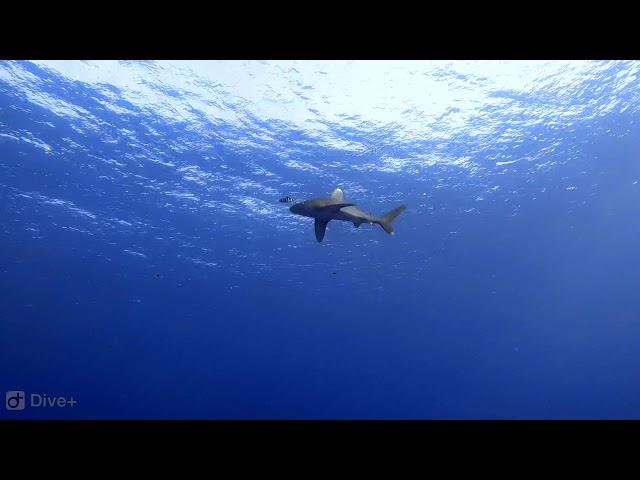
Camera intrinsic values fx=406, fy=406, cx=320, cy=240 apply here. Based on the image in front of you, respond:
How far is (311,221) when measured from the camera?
91.0ft

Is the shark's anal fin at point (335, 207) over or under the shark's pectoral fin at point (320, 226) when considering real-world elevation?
over

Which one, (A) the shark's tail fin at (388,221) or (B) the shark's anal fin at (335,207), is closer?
(B) the shark's anal fin at (335,207)

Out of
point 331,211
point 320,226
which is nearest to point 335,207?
point 331,211

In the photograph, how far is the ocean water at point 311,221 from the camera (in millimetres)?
17078

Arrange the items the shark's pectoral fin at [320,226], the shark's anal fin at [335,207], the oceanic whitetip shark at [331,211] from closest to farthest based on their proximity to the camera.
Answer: the shark's anal fin at [335,207] < the oceanic whitetip shark at [331,211] < the shark's pectoral fin at [320,226]

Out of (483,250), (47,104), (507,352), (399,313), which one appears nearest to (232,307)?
(399,313)

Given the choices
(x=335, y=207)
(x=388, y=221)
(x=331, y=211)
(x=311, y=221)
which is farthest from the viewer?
(x=311, y=221)

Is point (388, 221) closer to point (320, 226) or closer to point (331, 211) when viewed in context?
point (331, 211)

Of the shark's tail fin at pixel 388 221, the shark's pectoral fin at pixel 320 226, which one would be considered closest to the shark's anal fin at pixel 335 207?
the shark's pectoral fin at pixel 320 226

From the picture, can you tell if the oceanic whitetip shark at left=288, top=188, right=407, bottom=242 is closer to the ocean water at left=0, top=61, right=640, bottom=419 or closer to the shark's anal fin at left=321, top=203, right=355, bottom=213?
the shark's anal fin at left=321, top=203, right=355, bottom=213

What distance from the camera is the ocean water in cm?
1708

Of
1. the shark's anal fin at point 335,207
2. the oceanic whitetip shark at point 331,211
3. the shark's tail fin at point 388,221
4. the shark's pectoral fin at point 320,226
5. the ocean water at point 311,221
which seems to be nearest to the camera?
the shark's anal fin at point 335,207

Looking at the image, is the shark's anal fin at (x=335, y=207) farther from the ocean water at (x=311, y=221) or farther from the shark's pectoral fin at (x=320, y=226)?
the ocean water at (x=311, y=221)

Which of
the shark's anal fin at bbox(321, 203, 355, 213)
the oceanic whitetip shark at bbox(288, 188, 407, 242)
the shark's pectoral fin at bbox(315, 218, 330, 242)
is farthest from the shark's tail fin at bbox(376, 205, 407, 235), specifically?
the shark's pectoral fin at bbox(315, 218, 330, 242)
